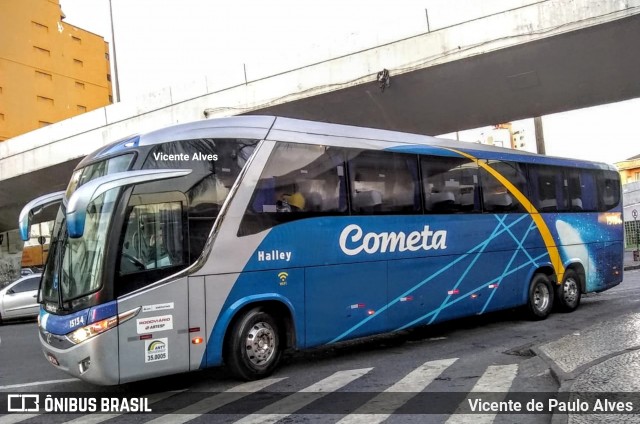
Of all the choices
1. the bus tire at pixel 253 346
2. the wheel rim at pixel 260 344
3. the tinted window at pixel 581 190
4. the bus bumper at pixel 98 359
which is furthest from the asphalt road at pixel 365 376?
the tinted window at pixel 581 190

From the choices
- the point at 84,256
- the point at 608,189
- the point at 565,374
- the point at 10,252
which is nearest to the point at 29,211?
the point at 84,256

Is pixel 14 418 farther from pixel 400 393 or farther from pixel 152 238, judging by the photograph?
pixel 400 393

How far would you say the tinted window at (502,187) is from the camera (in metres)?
10.4

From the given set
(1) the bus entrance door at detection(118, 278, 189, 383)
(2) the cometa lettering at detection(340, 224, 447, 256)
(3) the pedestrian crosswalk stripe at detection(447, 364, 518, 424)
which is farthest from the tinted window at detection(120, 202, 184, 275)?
(3) the pedestrian crosswalk stripe at detection(447, 364, 518, 424)

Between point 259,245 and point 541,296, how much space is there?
734cm

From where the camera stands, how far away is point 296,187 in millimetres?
7547

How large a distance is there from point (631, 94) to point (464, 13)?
19.2ft

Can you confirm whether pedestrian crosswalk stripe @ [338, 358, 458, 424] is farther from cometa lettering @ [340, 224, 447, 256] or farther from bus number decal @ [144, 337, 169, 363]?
bus number decal @ [144, 337, 169, 363]

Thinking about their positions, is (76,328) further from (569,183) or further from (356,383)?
(569,183)

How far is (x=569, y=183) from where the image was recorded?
12297mm

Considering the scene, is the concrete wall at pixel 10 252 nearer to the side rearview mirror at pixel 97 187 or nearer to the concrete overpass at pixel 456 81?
the concrete overpass at pixel 456 81

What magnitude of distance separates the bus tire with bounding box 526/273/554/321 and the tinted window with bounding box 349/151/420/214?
3.98m

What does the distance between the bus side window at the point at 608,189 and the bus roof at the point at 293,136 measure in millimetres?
4398

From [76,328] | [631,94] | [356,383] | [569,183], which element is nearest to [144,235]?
[76,328]
